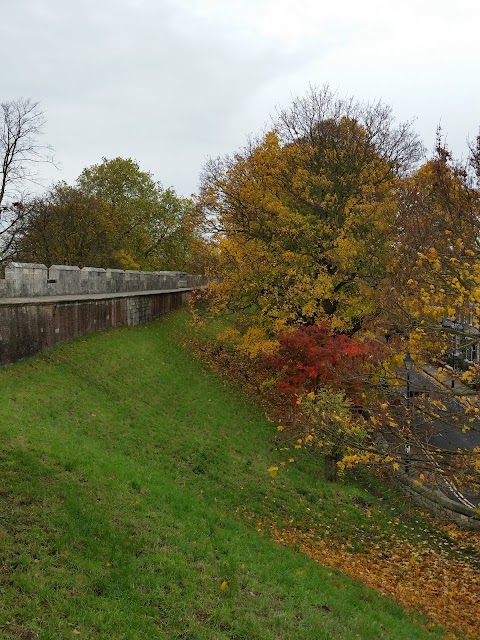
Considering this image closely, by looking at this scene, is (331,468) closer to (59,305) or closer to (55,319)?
(55,319)

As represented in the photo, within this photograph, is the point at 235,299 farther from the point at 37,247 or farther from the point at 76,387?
the point at 37,247

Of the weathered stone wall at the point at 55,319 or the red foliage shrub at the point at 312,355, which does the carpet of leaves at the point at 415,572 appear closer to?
the red foliage shrub at the point at 312,355

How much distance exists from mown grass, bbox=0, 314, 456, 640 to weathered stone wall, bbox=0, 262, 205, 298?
2.11m

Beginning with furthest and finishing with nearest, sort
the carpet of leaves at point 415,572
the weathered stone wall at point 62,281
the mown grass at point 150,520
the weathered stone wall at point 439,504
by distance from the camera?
the weathered stone wall at point 62,281 < the weathered stone wall at point 439,504 < the carpet of leaves at point 415,572 < the mown grass at point 150,520

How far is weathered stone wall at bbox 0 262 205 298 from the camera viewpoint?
14273mm

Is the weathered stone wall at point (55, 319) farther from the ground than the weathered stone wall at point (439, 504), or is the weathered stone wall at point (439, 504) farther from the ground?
the weathered stone wall at point (55, 319)

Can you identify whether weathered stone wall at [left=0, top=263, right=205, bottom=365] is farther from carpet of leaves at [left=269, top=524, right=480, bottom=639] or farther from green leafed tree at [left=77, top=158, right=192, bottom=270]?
green leafed tree at [left=77, top=158, right=192, bottom=270]

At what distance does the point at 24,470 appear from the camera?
7.39 meters

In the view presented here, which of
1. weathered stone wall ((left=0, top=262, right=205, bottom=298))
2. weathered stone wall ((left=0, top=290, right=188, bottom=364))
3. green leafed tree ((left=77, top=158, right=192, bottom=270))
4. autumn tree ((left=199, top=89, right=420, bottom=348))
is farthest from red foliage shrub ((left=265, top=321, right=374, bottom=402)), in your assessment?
green leafed tree ((left=77, top=158, right=192, bottom=270))

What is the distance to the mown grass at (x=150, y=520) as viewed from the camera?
538 centimetres

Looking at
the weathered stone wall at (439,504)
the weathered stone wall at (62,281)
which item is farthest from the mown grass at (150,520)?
the weathered stone wall at (62,281)

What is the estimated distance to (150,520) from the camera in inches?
296

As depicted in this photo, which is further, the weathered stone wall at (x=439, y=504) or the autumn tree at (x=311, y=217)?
the autumn tree at (x=311, y=217)

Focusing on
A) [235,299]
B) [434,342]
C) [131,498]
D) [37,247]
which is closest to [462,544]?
[434,342]
